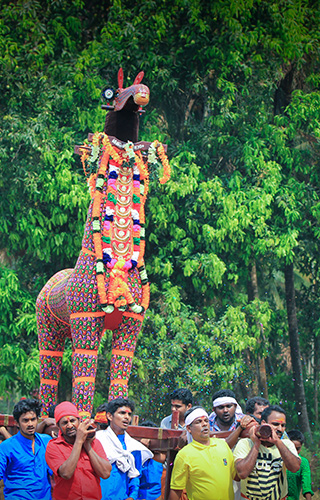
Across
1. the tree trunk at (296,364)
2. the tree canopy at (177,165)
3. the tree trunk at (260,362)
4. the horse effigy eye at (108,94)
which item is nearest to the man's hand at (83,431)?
the horse effigy eye at (108,94)

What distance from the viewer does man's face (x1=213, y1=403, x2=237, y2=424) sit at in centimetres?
590

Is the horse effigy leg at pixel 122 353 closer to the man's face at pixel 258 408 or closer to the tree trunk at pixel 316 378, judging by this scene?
the man's face at pixel 258 408

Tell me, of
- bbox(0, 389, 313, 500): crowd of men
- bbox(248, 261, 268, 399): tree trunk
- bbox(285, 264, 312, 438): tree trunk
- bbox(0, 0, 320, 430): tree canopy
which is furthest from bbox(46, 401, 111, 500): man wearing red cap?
bbox(285, 264, 312, 438): tree trunk

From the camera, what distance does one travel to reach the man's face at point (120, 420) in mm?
5102

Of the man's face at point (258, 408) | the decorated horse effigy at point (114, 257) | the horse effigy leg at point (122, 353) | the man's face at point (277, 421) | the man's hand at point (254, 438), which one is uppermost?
the decorated horse effigy at point (114, 257)

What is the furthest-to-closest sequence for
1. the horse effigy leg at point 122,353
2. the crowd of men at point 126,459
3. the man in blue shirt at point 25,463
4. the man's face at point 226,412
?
the horse effigy leg at point 122,353, the man's face at point 226,412, the man in blue shirt at point 25,463, the crowd of men at point 126,459

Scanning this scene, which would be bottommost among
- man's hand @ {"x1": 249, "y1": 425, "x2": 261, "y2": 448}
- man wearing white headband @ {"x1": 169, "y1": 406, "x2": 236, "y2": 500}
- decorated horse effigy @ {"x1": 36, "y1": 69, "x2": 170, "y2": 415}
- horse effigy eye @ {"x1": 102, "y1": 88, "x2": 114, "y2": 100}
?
man wearing white headband @ {"x1": 169, "y1": 406, "x2": 236, "y2": 500}

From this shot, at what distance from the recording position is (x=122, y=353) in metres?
6.81

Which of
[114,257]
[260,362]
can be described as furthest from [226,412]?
[260,362]

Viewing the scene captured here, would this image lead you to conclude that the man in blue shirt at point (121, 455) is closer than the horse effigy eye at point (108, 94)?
Yes

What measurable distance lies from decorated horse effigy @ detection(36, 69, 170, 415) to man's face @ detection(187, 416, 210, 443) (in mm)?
2100

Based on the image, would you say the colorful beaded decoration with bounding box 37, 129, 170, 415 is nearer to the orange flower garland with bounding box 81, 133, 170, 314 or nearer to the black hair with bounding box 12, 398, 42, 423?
the orange flower garland with bounding box 81, 133, 170, 314

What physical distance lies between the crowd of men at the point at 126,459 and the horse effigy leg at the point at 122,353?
159 cm

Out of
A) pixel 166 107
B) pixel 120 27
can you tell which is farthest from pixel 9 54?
pixel 166 107
